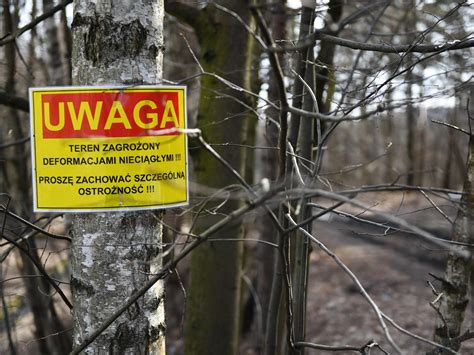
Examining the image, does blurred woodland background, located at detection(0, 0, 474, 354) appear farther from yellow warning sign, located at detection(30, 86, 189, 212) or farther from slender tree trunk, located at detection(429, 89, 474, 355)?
yellow warning sign, located at detection(30, 86, 189, 212)

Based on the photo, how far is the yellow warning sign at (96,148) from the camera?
1794mm

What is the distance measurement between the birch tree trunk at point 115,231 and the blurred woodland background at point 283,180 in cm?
17

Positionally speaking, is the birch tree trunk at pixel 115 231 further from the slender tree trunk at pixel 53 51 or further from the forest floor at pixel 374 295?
the slender tree trunk at pixel 53 51

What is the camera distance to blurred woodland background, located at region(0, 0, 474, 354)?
1.65 meters

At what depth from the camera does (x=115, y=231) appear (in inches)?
71.9

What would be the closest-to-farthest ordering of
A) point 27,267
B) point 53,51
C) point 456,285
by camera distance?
point 456,285
point 27,267
point 53,51

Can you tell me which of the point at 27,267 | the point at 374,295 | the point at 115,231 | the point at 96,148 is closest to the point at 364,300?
the point at 374,295

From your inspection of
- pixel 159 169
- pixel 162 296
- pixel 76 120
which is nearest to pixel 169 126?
pixel 159 169

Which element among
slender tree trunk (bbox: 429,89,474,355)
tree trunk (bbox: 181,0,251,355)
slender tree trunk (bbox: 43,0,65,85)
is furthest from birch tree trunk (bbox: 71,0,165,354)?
slender tree trunk (bbox: 43,0,65,85)

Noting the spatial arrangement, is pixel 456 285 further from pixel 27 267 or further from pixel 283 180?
pixel 27 267

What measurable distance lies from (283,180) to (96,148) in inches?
29.2

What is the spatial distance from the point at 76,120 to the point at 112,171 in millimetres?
212

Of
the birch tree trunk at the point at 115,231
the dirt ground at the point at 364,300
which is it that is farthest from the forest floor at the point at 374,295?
the birch tree trunk at the point at 115,231

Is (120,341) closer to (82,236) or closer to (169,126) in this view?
(82,236)
